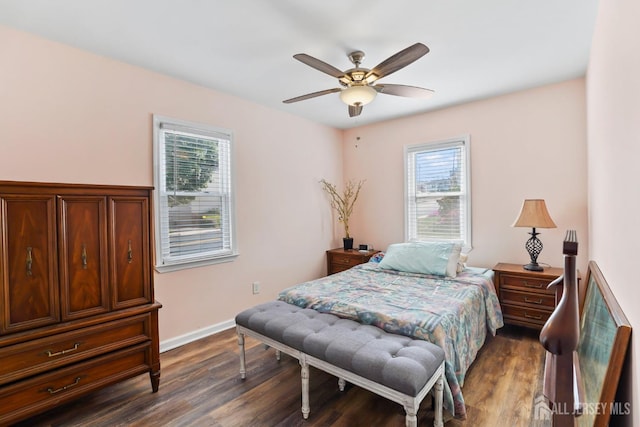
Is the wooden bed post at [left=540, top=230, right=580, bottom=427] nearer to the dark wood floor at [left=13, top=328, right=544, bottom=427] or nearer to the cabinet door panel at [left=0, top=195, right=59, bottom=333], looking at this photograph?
the dark wood floor at [left=13, top=328, right=544, bottom=427]

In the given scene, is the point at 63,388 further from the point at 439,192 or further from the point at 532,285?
the point at 439,192

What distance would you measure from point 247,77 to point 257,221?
62.3 inches

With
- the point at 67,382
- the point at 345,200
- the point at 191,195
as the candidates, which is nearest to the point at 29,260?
the point at 67,382

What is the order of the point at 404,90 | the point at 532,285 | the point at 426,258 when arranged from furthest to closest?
the point at 426,258, the point at 532,285, the point at 404,90

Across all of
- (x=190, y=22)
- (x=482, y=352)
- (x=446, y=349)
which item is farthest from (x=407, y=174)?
(x=190, y=22)

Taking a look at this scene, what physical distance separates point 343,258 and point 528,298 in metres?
2.23

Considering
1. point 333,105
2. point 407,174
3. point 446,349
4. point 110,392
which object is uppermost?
point 333,105

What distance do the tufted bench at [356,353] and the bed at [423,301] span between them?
0.10 metres

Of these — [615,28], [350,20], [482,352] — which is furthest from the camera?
[482,352]

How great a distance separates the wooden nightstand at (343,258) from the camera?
13.8ft

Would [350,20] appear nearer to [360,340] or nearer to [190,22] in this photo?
[190,22]

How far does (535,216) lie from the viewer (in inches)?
116

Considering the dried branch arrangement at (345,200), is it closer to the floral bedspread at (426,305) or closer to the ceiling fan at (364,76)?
the floral bedspread at (426,305)

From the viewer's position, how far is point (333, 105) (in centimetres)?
369
